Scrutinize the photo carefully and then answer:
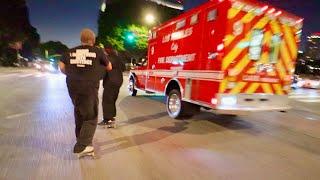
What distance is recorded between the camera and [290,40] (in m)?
8.38

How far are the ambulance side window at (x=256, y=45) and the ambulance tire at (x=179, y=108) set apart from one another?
6.47 ft

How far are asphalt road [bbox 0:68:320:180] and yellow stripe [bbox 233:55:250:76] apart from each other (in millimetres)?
1374

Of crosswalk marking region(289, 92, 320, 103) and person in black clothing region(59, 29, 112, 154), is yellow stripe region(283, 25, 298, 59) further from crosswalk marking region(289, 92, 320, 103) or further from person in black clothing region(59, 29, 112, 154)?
Result: crosswalk marking region(289, 92, 320, 103)

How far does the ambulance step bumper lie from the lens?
286 inches

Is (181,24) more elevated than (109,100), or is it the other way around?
(181,24)

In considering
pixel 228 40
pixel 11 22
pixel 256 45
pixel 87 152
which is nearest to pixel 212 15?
pixel 228 40

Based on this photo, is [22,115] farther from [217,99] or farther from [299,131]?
[299,131]

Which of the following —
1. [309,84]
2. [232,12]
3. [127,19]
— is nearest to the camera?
[232,12]

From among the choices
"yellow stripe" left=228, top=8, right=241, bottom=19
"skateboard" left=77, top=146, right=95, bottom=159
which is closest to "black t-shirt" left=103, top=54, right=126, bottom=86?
"yellow stripe" left=228, top=8, right=241, bottom=19

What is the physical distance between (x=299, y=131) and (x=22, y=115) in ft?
21.8

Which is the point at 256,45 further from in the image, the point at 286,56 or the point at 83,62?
the point at 83,62

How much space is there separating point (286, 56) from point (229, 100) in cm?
212

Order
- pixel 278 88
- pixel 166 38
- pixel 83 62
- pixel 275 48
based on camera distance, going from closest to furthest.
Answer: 1. pixel 83 62
2. pixel 275 48
3. pixel 278 88
4. pixel 166 38

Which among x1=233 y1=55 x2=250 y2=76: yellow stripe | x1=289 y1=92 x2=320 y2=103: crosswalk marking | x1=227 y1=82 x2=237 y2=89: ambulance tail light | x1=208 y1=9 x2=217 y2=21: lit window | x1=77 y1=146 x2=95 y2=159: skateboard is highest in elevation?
x1=208 y1=9 x2=217 y2=21: lit window
